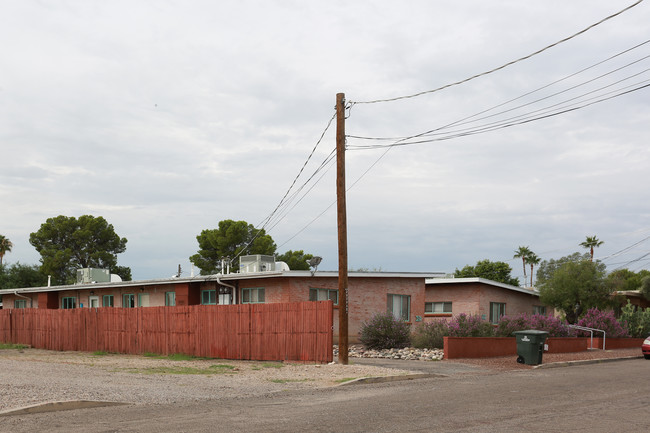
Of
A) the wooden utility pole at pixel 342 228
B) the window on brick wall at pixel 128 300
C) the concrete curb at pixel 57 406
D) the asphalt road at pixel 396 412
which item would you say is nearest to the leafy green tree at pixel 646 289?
the window on brick wall at pixel 128 300

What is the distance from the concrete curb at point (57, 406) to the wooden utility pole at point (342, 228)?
9718 millimetres

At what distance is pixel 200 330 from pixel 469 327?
10.3 m

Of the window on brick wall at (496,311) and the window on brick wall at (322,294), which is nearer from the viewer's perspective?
the window on brick wall at (322,294)

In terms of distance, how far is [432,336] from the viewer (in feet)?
90.1

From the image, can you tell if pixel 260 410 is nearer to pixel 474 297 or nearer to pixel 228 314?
pixel 228 314

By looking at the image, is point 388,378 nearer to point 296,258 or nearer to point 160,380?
point 160,380

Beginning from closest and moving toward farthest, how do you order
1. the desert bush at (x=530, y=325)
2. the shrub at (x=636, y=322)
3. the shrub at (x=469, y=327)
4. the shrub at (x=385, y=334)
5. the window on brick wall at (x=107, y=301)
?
1. the shrub at (x=469, y=327)
2. the shrub at (x=385, y=334)
3. the desert bush at (x=530, y=325)
4. the shrub at (x=636, y=322)
5. the window on brick wall at (x=107, y=301)

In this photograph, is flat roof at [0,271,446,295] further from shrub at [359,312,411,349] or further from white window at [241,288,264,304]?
shrub at [359,312,411,349]

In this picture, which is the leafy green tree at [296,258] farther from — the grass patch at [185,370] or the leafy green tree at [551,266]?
the grass patch at [185,370]

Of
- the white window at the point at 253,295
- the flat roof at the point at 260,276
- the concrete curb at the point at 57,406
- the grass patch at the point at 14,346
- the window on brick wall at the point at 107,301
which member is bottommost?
the grass patch at the point at 14,346

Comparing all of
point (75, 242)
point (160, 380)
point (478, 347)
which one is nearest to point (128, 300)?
point (478, 347)

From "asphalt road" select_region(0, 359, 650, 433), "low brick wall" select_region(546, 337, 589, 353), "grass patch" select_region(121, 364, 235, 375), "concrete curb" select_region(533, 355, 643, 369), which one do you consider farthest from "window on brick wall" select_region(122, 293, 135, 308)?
"asphalt road" select_region(0, 359, 650, 433)

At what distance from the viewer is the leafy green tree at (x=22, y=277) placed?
3000 inches

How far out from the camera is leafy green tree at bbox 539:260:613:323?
Result: 137 ft
